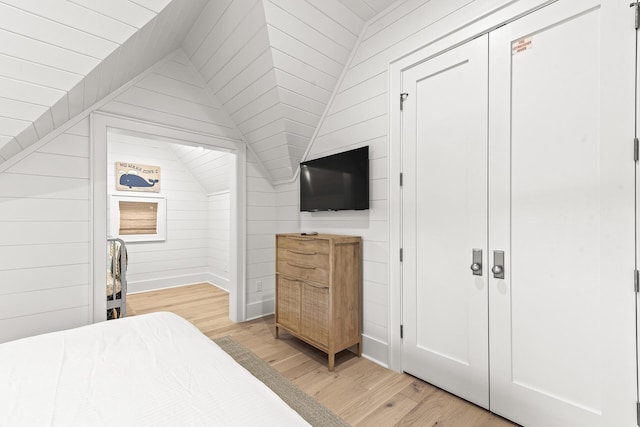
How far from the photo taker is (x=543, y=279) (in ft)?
5.17

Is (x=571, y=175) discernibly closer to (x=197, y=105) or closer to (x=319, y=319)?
(x=319, y=319)

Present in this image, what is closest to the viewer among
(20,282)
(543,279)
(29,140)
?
(543,279)

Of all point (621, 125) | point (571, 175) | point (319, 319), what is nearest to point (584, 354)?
point (571, 175)

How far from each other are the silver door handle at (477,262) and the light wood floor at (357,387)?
33.1 inches

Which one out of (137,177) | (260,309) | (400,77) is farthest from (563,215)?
(137,177)

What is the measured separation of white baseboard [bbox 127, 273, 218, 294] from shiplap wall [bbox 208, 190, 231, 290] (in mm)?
174

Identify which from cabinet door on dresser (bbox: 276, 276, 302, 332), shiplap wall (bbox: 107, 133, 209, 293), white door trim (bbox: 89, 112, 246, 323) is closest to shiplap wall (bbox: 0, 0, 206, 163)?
white door trim (bbox: 89, 112, 246, 323)

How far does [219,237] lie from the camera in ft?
16.0

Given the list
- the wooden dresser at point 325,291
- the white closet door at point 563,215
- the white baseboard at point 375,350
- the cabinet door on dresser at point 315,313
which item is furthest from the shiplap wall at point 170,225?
the white closet door at point 563,215

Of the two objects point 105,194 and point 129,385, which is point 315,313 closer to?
point 129,385

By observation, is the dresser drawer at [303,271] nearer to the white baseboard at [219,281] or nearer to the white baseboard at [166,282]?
the white baseboard at [219,281]

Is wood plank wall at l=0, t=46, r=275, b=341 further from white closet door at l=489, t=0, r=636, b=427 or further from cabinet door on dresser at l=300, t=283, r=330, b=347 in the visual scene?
white closet door at l=489, t=0, r=636, b=427

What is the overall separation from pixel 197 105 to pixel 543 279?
328cm

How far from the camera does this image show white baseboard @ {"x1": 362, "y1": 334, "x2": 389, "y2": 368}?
7.55 ft
